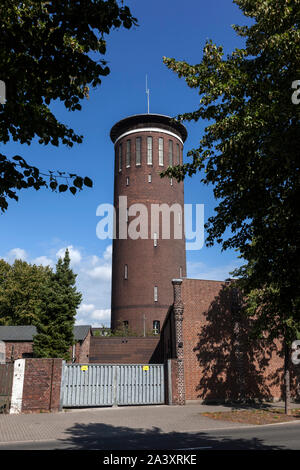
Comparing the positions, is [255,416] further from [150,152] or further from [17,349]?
[150,152]

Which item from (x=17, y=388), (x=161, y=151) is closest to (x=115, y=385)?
(x=17, y=388)

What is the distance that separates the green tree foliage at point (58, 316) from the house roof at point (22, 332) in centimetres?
842

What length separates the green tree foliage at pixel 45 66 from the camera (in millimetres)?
5480

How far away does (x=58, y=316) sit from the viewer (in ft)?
92.8

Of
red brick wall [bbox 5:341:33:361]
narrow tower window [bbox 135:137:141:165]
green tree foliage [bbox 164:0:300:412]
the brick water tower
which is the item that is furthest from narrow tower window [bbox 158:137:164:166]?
green tree foliage [bbox 164:0:300:412]

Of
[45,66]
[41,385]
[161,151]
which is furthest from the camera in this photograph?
[161,151]

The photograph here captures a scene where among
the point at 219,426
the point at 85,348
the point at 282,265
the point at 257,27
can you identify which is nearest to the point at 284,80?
the point at 257,27

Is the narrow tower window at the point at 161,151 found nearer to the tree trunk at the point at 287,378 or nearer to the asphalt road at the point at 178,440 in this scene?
the tree trunk at the point at 287,378

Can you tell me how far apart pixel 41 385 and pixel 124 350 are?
45.3ft

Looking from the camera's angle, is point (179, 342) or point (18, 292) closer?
point (179, 342)

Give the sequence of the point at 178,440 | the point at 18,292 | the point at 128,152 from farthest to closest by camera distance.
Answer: the point at 18,292 → the point at 128,152 → the point at 178,440

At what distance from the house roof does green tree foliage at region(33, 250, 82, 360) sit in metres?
8.42

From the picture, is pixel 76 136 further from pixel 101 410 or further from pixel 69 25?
pixel 101 410

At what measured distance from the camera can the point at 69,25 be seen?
557cm
